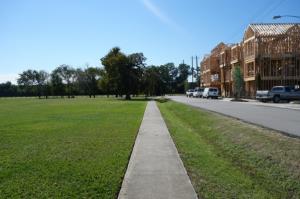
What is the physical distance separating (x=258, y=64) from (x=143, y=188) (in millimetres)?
62970

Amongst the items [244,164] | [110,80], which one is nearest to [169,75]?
[110,80]

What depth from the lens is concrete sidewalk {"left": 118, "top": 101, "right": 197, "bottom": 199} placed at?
788 cm

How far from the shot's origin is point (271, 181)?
29.7 ft

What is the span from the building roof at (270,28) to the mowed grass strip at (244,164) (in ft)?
186

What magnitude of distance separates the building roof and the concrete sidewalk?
59368 millimetres

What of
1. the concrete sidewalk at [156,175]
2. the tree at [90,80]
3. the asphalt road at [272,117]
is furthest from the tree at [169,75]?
the concrete sidewalk at [156,175]

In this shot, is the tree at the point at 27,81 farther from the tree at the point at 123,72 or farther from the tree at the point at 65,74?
the tree at the point at 123,72

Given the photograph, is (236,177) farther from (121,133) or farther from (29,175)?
(121,133)

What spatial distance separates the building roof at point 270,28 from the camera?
230ft

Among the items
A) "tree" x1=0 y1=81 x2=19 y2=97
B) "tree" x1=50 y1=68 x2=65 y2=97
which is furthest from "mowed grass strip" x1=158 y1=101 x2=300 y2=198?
"tree" x1=0 y1=81 x2=19 y2=97

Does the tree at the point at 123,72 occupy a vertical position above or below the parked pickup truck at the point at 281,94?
above

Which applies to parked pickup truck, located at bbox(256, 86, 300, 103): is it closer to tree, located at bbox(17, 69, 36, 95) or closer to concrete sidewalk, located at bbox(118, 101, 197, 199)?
concrete sidewalk, located at bbox(118, 101, 197, 199)

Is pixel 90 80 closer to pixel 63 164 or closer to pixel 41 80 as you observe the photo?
pixel 41 80

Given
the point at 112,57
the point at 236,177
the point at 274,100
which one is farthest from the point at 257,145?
the point at 112,57
